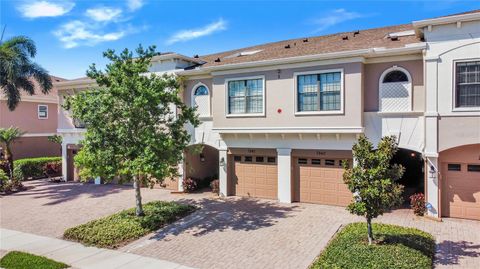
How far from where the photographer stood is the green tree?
12.9m

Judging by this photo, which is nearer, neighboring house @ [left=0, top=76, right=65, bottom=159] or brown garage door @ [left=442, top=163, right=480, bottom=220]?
brown garage door @ [left=442, top=163, right=480, bottom=220]

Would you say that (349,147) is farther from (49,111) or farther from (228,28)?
(49,111)

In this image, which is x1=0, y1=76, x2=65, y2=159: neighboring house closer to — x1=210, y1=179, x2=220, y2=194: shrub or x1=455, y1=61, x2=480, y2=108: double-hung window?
x1=210, y1=179, x2=220, y2=194: shrub

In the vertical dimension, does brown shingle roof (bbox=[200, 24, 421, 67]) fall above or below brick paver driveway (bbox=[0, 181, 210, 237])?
above

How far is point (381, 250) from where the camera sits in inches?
376

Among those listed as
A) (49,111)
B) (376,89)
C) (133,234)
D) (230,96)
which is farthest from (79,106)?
(49,111)

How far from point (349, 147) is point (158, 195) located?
35.2 feet

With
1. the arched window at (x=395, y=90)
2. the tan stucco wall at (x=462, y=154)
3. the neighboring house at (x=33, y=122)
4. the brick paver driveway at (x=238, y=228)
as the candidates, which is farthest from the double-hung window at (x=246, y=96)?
the neighboring house at (x=33, y=122)

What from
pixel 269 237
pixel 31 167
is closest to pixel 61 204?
pixel 31 167

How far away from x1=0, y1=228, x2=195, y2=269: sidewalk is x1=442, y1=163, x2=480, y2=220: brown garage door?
10519 millimetres

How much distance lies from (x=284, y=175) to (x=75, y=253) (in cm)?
950

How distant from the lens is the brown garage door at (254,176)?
1717cm

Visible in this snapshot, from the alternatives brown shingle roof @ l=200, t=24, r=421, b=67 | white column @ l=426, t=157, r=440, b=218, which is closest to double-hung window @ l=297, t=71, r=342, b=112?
brown shingle roof @ l=200, t=24, r=421, b=67

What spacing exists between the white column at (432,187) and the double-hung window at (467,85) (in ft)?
7.68
